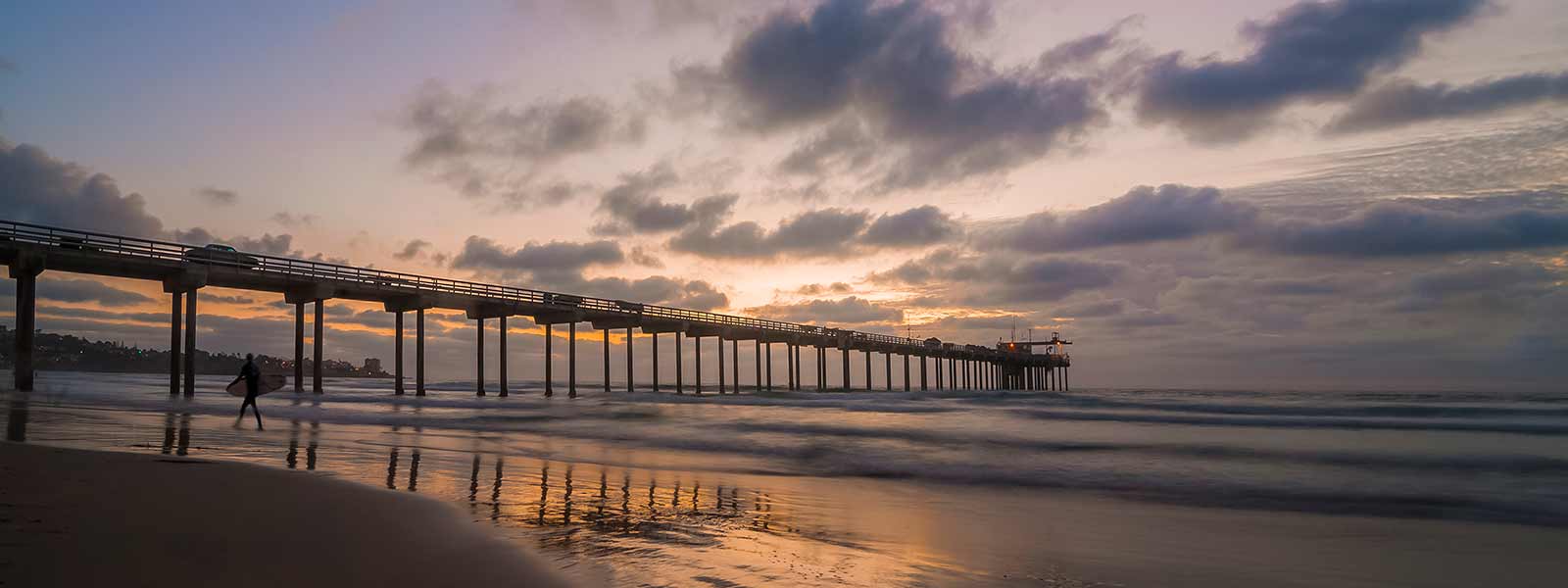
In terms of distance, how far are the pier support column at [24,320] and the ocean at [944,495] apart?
5.23m

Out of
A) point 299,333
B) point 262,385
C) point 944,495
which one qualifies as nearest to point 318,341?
point 299,333

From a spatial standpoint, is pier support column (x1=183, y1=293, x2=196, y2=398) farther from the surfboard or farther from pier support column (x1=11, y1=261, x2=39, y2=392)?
the surfboard

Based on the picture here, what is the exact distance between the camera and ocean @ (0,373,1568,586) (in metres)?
4.61

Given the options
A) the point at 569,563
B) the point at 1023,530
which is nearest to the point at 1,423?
the point at 569,563

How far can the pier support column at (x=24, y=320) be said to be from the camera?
20.1 metres

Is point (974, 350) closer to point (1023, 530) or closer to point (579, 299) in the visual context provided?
point (579, 299)

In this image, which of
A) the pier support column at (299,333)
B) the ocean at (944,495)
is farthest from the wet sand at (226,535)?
the pier support column at (299,333)

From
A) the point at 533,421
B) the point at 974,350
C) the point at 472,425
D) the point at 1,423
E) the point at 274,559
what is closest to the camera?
the point at 274,559

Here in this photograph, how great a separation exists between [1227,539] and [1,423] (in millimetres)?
14451

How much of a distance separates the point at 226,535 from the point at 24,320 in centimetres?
2389

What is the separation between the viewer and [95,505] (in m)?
4.48

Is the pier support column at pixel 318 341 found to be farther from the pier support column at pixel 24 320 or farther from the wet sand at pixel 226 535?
the wet sand at pixel 226 535

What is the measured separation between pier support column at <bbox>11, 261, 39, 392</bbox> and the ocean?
523cm

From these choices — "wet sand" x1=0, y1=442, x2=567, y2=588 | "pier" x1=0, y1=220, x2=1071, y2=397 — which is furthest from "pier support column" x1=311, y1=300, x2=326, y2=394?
"wet sand" x1=0, y1=442, x2=567, y2=588
